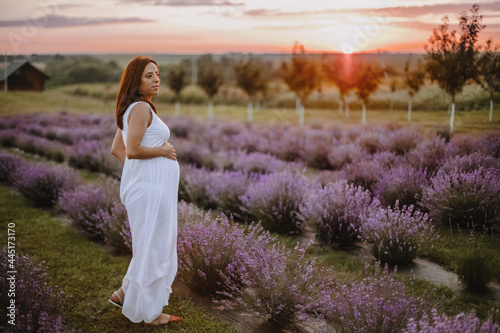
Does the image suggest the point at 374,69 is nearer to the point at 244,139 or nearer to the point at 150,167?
the point at 244,139

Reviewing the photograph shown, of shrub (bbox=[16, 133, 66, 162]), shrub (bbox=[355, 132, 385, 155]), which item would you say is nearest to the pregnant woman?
shrub (bbox=[355, 132, 385, 155])

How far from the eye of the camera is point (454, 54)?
7.12 metres

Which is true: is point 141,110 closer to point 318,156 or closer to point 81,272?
point 81,272

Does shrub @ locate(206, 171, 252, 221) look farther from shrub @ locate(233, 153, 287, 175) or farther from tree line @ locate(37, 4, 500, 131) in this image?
tree line @ locate(37, 4, 500, 131)

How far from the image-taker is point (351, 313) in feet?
8.69

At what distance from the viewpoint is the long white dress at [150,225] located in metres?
3.11

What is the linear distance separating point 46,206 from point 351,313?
648 centimetres

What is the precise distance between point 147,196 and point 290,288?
1309mm

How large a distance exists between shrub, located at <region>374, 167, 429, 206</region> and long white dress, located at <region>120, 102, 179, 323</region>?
3.51m

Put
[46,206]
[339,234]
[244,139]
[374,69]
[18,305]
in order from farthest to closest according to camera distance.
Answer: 1. [374,69]
2. [244,139]
3. [46,206]
4. [339,234]
5. [18,305]

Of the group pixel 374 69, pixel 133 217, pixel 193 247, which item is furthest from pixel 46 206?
pixel 374 69

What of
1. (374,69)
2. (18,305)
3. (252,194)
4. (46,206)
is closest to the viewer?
(18,305)

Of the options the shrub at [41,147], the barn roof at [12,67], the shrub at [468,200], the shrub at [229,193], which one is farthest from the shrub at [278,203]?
the barn roof at [12,67]

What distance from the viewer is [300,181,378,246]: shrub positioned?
16.1 feet
